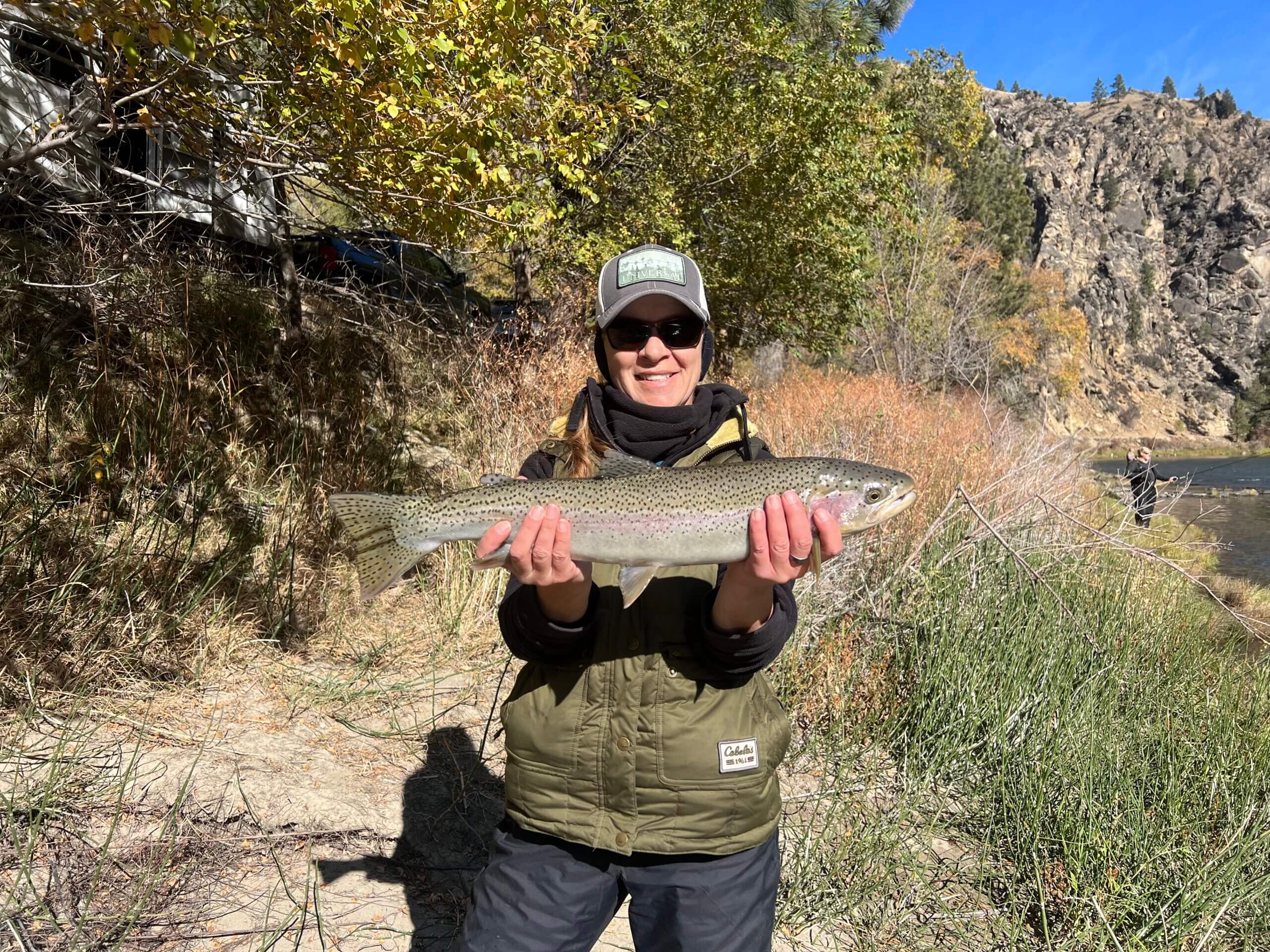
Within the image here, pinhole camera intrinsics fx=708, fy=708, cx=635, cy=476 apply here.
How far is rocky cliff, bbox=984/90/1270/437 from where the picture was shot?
109188 millimetres

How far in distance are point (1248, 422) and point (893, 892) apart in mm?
127398

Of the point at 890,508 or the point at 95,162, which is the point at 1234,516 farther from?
the point at 95,162

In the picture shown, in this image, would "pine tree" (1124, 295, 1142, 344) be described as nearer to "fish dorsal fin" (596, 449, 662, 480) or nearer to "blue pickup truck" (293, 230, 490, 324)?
"blue pickup truck" (293, 230, 490, 324)

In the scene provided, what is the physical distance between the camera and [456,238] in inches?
228

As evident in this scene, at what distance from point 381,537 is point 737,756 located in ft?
5.36

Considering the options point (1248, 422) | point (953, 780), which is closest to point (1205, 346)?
point (1248, 422)

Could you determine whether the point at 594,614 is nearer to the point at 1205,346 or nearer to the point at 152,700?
the point at 152,700

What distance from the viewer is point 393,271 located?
35.0ft

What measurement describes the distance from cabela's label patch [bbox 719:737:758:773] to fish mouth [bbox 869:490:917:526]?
3.55ft

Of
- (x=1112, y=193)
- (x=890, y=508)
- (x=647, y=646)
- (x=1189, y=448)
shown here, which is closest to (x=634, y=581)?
(x=647, y=646)

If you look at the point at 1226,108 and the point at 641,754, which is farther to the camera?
the point at 1226,108

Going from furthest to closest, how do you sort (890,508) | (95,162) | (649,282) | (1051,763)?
(95,162)
(1051,763)
(890,508)
(649,282)

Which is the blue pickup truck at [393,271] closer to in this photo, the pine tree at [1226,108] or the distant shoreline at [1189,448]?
the distant shoreline at [1189,448]

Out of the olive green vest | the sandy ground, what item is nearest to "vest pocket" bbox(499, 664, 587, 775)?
the olive green vest
